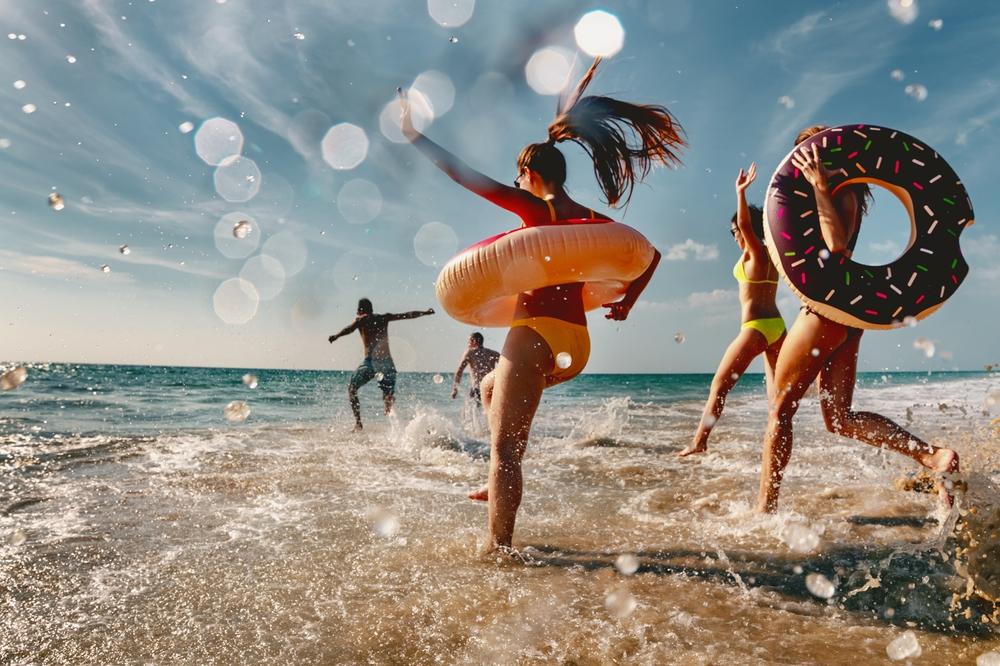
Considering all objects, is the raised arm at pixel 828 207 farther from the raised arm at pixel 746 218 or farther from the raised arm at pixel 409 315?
the raised arm at pixel 409 315

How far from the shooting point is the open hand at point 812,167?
3.39 meters

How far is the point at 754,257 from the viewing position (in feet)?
15.9

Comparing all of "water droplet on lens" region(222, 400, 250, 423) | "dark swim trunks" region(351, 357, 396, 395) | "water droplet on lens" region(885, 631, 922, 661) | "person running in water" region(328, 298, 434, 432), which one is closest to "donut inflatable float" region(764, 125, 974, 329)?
"water droplet on lens" region(885, 631, 922, 661)

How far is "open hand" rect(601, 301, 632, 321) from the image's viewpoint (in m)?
3.63

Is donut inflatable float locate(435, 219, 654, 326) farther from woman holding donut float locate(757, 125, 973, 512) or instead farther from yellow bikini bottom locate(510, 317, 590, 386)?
woman holding donut float locate(757, 125, 973, 512)

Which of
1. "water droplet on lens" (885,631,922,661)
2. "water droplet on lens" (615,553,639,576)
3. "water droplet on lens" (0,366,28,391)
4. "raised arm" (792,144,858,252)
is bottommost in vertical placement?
"water droplet on lens" (615,553,639,576)

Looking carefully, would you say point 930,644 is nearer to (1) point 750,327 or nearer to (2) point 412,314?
(1) point 750,327

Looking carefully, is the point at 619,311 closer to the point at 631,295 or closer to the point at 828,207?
the point at 631,295

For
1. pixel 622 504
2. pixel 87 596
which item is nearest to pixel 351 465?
pixel 622 504

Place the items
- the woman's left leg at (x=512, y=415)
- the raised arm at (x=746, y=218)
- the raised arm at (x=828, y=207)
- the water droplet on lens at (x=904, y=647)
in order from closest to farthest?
the water droplet on lens at (x=904, y=647)
the woman's left leg at (x=512, y=415)
the raised arm at (x=828, y=207)
the raised arm at (x=746, y=218)

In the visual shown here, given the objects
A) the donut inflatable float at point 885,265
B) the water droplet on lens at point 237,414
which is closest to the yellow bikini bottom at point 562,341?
the donut inflatable float at point 885,265

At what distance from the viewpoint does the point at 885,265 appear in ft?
10.7

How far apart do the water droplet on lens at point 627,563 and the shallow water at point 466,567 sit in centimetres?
3

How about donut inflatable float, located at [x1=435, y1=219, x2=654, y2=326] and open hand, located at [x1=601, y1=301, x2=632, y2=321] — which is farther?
open hand, located at [x1=601, y1=301, x2=632, y2=321]
